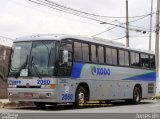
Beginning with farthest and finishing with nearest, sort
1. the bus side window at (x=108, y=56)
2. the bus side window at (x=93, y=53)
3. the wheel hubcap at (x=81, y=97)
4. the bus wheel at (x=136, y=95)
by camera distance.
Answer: the bus wheel at (x=136, y=95) → the bus side window at (x=108, y=56) → the bus side window at (x=93, y=53) → the wheel hubcap at (x=81, y=97)

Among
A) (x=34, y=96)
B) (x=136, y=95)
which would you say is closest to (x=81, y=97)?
(x=34, y=96)

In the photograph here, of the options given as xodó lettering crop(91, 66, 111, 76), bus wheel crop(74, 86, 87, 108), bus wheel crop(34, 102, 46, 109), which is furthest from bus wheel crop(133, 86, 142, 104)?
bus wheel crop(34, 102, 46, 109)

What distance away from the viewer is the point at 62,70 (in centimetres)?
2186

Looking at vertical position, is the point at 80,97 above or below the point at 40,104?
above

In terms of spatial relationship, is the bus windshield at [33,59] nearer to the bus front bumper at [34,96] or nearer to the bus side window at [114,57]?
the bus front bumper at [34,96]

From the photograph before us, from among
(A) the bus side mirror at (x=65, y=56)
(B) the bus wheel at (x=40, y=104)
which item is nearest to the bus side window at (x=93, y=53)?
(A) the bus side mirror at (x=65, y=56)

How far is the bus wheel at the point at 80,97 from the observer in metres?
22.9

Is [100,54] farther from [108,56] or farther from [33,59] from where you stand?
[33,59]

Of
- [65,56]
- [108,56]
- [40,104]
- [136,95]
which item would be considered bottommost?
[40,104]

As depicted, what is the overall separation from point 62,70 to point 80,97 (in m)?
2.05

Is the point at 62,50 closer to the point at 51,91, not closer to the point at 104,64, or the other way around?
the point at 51,91

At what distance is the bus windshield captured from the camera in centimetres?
2159

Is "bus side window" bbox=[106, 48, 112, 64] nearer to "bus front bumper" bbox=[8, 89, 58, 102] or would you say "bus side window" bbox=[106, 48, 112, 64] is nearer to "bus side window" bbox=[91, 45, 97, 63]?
"bus side window" bbox=[91, 45, 97, 63]

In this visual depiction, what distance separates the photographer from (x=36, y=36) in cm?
2259
